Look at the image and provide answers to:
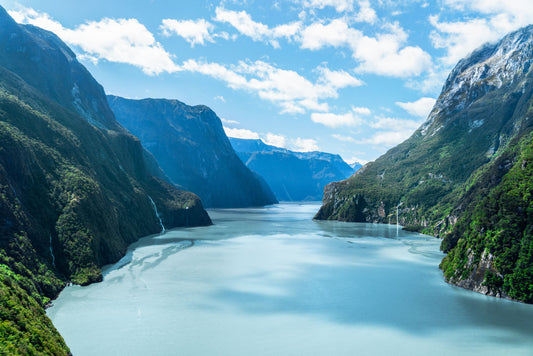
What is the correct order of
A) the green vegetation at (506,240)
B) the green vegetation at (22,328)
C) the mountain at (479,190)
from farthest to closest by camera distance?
the mountain at (479,190)
the green vegetation at (506,240)
the green vegetation at (22,328)

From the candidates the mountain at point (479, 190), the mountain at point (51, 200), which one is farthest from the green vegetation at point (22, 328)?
the mountain at point (479, 190)

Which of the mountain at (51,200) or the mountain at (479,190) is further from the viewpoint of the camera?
the mountain at (479,190)

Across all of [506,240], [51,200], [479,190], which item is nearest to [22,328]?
[51,200]

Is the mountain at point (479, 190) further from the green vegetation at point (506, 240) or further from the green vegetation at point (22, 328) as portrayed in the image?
the green vegetation at point (22, 328)

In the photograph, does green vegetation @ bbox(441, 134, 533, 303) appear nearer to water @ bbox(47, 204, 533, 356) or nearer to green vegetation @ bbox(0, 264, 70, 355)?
water @ bbox(47, 204, 533, 356)

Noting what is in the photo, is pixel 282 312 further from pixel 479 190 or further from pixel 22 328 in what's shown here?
pixel 479 190

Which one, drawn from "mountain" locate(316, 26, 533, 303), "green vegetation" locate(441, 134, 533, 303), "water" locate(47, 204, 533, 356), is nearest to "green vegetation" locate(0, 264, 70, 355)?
"water" locate(47, 204, 533, 356)

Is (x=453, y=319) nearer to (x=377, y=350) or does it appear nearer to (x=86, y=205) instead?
(x=377, y=350)
